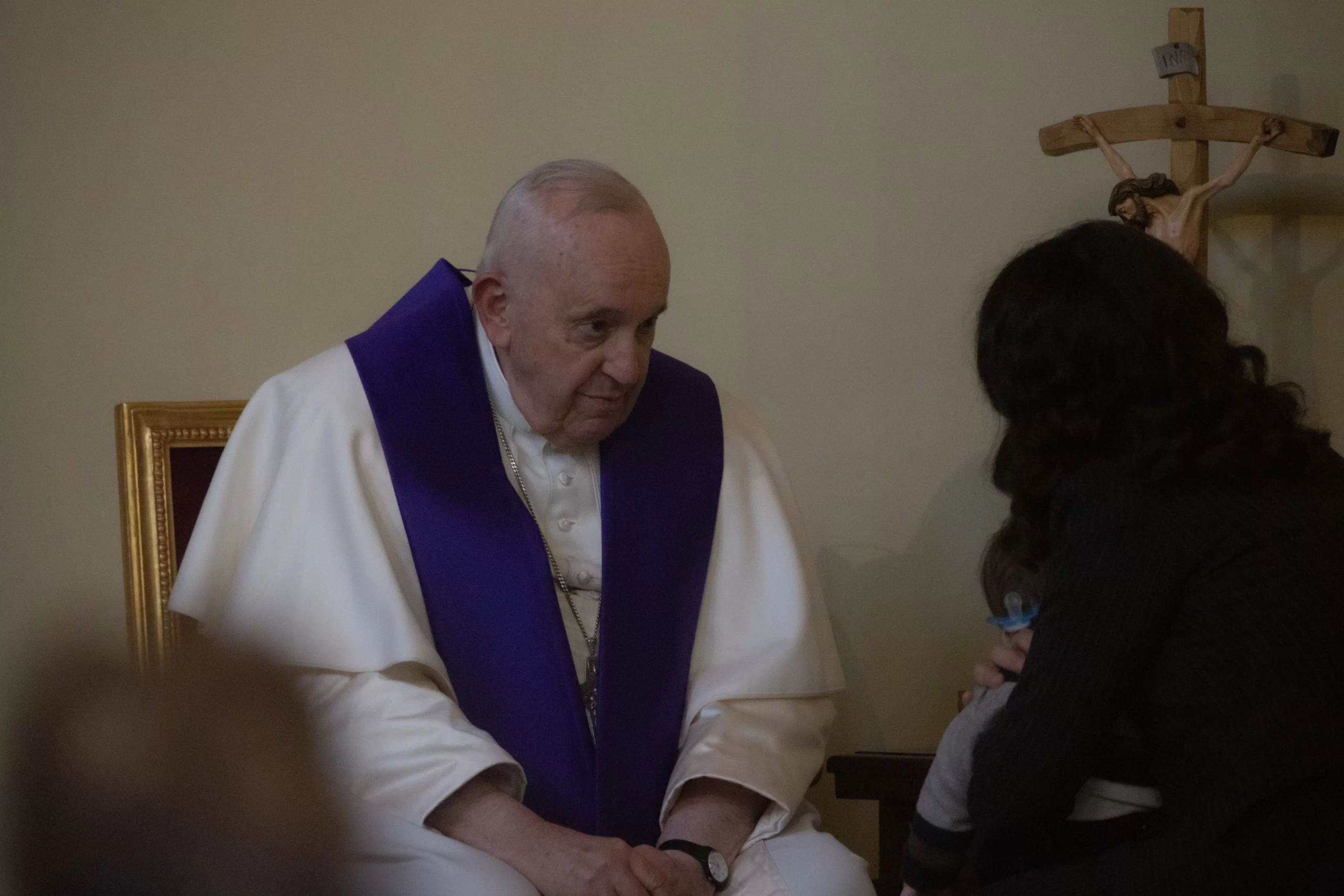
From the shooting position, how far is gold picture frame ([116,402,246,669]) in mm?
3609

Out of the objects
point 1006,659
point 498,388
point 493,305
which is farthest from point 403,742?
point 1006,659

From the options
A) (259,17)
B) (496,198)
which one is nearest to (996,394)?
(496,198)

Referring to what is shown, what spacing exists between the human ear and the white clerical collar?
5cm

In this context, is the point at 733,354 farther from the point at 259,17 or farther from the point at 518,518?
the point at 259,17

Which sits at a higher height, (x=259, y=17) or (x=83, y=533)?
(x=259, y=17)

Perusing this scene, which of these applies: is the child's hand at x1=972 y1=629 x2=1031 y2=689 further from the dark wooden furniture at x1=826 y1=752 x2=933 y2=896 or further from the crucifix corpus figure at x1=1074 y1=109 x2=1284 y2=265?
the crucifix corpus figure at x1=1074 y1=109 x2=1284 y2=265

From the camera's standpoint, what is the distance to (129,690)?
849 millimetres

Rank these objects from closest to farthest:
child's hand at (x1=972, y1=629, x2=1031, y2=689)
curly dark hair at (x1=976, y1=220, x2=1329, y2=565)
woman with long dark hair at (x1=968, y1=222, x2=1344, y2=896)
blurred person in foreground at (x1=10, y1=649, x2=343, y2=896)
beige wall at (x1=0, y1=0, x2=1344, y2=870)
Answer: blurred person in foreground at (x1=10, y1=649, x2=343, y2=896), woman with long dark hair at (x1=968, y1=222, x2=1344, y2=896), curly dark hair at (x1=976, y1=220, x2=1329, y2=565), child's hand at (x1=972, y1=629, x2=1031, y2=689), beige wall at (x1=0, y1=0, x2=1344, y2=870)

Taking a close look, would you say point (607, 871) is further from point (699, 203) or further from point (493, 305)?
point (699, 203)

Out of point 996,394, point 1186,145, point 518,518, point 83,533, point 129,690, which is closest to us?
point 129,690

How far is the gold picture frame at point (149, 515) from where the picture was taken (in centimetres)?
361

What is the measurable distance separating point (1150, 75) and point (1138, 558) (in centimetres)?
234

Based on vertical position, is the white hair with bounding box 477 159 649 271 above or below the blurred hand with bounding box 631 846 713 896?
above

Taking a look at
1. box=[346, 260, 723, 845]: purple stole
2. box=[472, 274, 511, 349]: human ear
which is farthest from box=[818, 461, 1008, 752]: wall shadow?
box=[472, 274, 511, 349]: human ear
